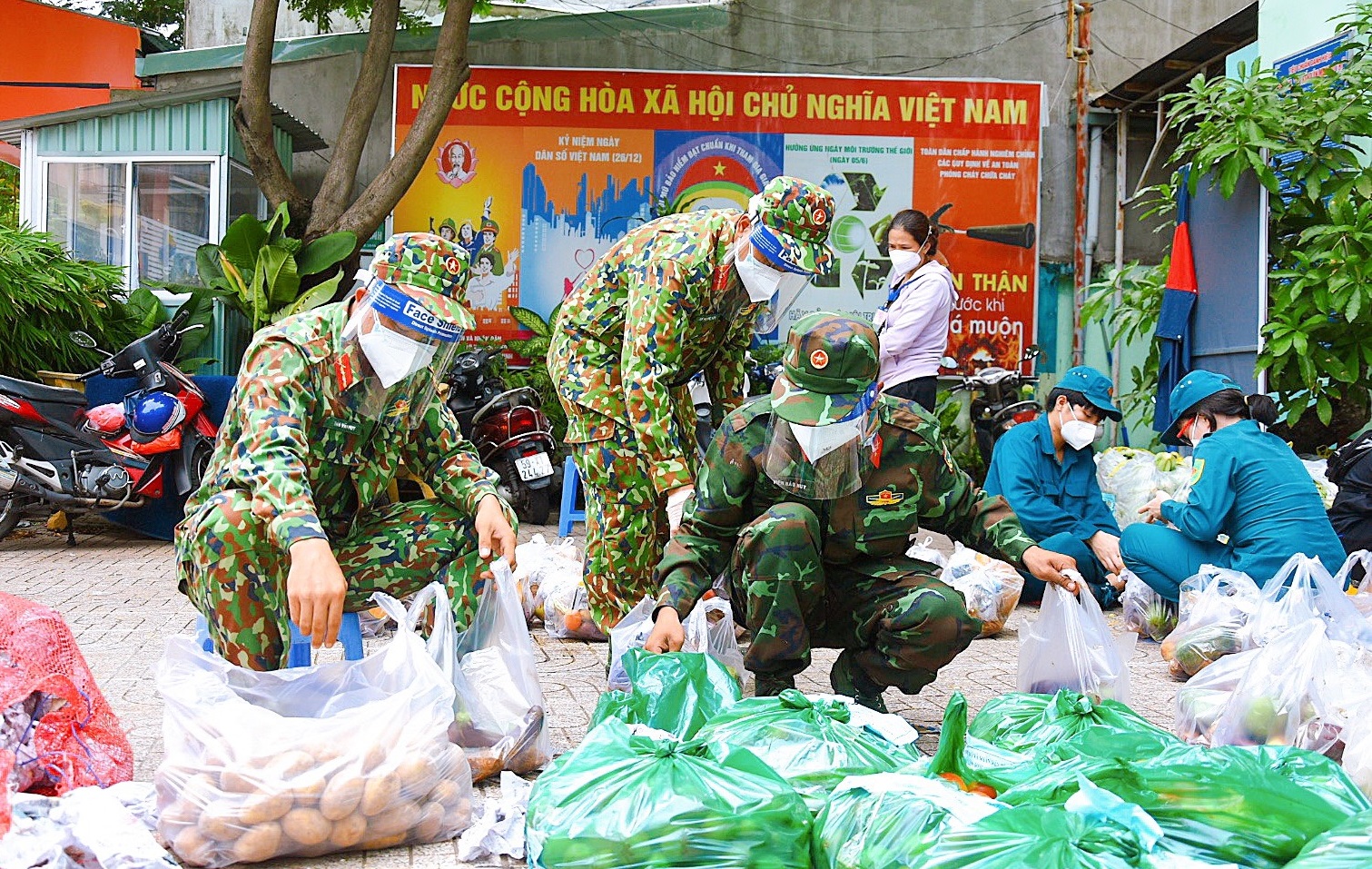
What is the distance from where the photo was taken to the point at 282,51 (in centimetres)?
1017

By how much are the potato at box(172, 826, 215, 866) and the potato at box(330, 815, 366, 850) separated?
21 centimetres

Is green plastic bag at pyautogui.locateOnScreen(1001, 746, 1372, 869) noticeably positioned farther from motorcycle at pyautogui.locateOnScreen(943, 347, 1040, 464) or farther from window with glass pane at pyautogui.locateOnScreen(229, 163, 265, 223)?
window with glass pane at pyautogui.locateOnScreen(229, 163, 265, 223)

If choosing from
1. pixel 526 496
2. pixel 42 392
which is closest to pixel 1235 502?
pixel 526 496

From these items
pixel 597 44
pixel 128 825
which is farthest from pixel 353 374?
pixel 597 44

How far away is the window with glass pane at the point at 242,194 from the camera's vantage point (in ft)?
30.6

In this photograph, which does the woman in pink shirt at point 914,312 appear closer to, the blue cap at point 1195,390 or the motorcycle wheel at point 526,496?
the blue cap at point 1195,390

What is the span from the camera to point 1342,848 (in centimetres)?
163

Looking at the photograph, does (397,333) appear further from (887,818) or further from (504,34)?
(504,34)

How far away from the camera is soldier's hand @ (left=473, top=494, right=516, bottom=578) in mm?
2791

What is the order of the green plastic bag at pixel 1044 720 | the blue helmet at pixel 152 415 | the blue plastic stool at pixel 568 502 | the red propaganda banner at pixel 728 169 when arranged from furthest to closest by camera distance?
the red propaganda banner at pixel 728 169, the blue plastic stool at pixel 568 502, the blue helmet at pixel 152 415, the green plastic bag at pixel 1044 720

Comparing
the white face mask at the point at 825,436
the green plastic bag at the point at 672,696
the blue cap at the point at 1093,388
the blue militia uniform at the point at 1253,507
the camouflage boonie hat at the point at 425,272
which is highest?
the camouflage boonie hat at the point at 425,272

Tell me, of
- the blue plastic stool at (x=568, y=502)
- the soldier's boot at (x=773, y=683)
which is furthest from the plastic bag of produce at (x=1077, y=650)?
the blue plastic stool at (x=568, y=502)

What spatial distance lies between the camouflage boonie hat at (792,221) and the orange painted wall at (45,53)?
1250 cm

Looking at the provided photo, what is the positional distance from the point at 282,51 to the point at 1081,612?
9023 millimetres
